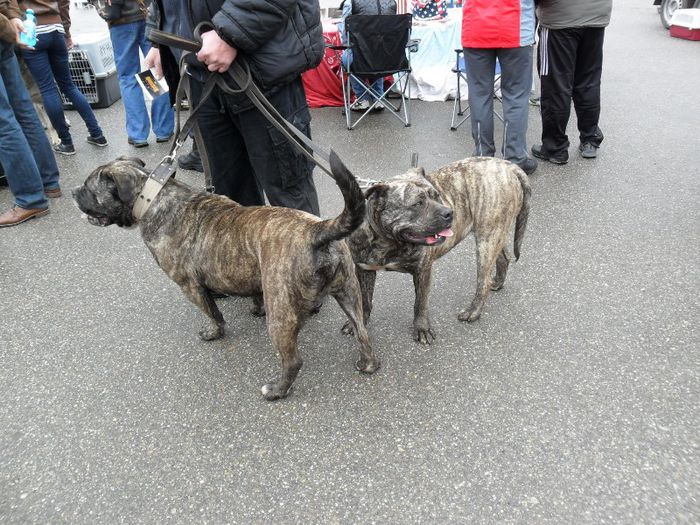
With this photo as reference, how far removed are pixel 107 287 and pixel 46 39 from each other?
331cm

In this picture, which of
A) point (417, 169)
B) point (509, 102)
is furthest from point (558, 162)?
point (417, 169)

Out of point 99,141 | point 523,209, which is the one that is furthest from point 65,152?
point 523,209

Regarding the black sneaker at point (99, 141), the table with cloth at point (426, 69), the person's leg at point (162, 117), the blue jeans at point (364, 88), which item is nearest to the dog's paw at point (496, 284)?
the blue jeans at point (364, 88)

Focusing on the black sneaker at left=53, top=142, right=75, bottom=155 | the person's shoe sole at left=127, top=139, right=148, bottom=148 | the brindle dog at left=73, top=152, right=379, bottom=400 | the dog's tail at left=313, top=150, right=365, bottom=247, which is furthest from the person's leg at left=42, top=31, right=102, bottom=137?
the dog's tail at left=313, top=150, right=365, bottom=247

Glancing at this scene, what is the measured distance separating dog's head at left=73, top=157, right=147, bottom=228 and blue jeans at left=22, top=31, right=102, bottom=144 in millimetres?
3652

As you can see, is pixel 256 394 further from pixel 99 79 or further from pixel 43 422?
pixel 99 79

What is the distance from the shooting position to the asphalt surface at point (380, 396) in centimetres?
217

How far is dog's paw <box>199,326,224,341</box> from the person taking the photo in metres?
3.09

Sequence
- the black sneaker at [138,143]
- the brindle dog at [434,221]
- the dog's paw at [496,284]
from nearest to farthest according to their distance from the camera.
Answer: the brindle dog at [434,221] < the dog's paw at [496,284] < the black sneaker at [138,143]

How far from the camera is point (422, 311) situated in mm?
3012

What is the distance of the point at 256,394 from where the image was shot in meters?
2.74

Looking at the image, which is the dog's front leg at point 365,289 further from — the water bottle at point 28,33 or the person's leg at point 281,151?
the water bottle at point 28,33

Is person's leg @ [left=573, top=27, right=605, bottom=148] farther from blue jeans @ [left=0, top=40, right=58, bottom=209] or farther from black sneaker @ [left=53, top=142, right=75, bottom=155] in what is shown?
black sneaker @ [left=53, top=142, right=75, bottom=155]

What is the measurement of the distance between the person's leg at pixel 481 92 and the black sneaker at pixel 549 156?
78 centimetres
